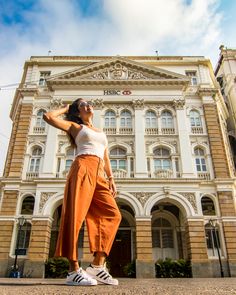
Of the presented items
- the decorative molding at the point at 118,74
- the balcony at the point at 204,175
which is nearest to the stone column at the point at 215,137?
the balcony at the point at 204,175

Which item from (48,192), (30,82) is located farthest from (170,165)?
(30,82)

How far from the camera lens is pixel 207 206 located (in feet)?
59.3

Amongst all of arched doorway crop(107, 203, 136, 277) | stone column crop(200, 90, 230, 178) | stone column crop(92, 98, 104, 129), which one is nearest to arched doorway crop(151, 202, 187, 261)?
arched doorway crop(107, 203, 136, 277)

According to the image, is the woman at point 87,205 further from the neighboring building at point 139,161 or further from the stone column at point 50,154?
the stone column at point 50,154

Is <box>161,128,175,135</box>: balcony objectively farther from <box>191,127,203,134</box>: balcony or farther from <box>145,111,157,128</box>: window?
<box>191,127,203,134</box>: balcony

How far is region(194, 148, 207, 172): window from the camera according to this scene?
19.2m

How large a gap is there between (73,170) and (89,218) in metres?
0.71

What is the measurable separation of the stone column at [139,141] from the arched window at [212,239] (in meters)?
5.21

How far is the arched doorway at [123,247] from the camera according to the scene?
1836cm

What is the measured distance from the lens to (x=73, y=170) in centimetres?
385

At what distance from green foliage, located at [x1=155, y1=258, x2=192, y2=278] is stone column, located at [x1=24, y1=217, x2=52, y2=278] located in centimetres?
663

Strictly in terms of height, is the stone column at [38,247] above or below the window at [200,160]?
below

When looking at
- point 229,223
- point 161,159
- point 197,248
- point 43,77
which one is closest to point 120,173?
point 161,159

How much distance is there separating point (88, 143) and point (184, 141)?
53.9ft
